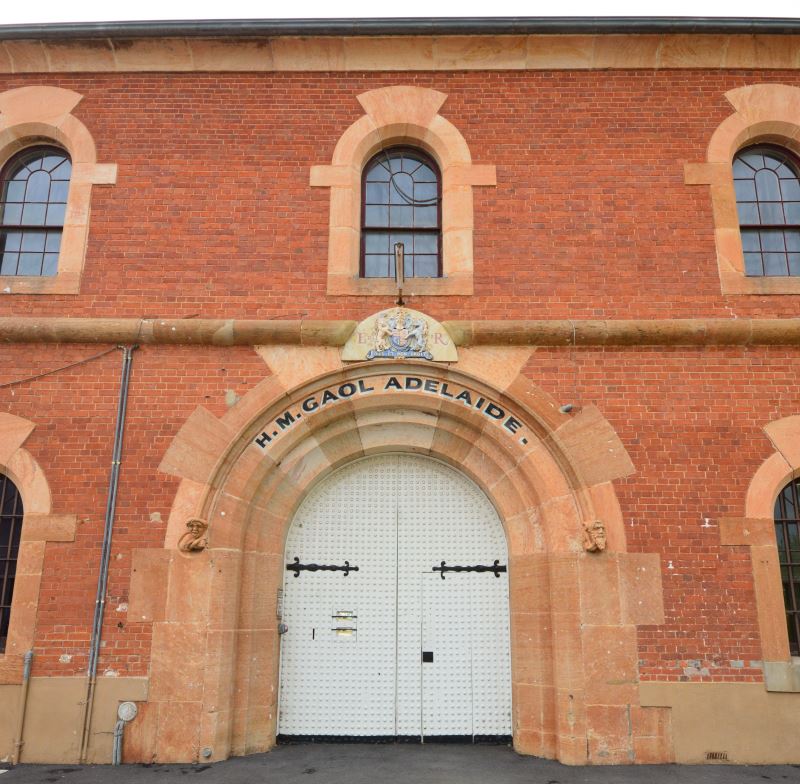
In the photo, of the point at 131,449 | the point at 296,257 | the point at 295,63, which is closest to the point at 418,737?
the point at 131,449

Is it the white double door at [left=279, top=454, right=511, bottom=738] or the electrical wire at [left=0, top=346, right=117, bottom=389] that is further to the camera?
the electrical wire at [left=0, top=346, right=117, bottom=389]

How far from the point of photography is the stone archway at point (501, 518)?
23.0ft

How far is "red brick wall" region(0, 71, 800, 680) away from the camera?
7379 millimetres

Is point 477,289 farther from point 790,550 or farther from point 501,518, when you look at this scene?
point 790,550

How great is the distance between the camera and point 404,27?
28.4 ft

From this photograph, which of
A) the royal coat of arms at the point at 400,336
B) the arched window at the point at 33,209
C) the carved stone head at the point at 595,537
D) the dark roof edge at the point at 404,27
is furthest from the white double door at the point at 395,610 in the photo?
the dark roof edge at the point at 404,27

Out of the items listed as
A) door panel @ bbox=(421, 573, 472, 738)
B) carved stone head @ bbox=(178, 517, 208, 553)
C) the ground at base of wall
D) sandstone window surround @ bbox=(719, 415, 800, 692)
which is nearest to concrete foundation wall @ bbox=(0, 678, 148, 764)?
the ground at base of wall

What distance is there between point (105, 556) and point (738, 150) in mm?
8499

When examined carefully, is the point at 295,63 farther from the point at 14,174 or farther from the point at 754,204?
the point at 754,204

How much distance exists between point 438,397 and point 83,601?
4.15 meters

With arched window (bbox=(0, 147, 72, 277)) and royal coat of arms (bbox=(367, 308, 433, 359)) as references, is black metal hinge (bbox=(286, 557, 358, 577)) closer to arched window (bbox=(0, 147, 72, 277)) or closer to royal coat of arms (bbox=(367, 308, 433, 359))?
royal coat of arms (bbox=(367, 308, 433, 359))

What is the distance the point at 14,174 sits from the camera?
Answer: 352 inches

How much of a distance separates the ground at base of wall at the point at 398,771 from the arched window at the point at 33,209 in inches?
212

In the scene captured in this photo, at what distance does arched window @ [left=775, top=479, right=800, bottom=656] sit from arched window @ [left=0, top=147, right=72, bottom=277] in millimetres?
8512
